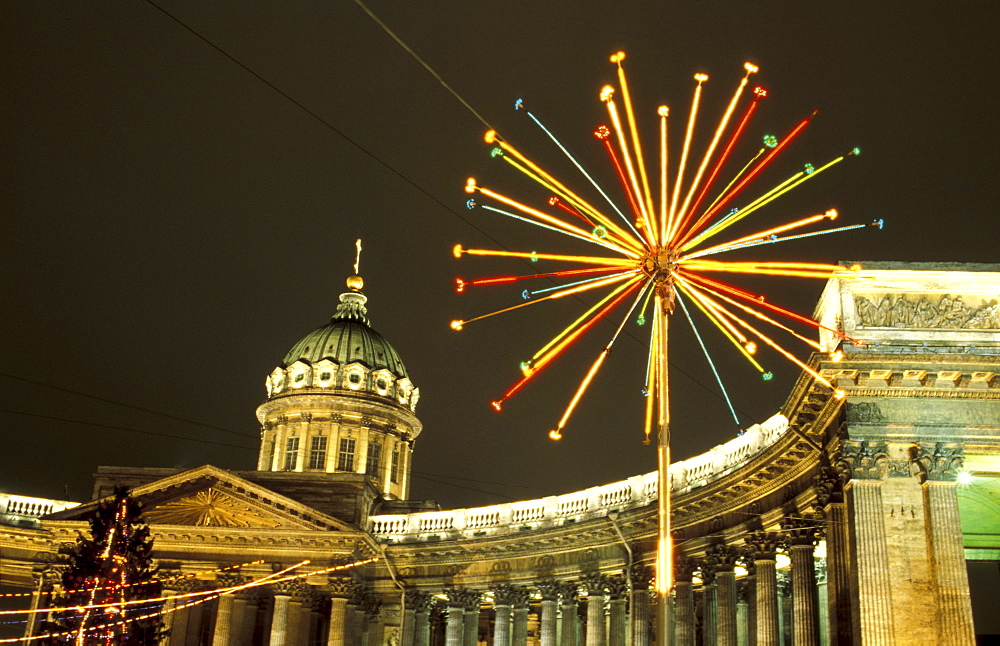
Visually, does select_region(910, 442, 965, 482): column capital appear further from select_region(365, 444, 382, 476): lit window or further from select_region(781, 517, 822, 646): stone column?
select_region(365, 444, 382, 476): lit window

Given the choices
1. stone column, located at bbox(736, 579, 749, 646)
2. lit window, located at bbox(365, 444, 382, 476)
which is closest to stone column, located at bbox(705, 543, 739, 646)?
stone column, located at bbox(736, 579, 749, 646)

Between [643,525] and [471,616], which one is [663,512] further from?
[471,616]

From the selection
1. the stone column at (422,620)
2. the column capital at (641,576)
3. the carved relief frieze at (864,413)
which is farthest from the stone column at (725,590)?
the stone column at (422,620)

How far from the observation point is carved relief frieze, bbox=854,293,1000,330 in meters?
25.4

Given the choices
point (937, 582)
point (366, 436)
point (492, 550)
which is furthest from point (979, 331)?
point (366, 436)

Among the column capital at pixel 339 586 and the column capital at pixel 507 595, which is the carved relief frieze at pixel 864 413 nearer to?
the column capital at pixel 507 595

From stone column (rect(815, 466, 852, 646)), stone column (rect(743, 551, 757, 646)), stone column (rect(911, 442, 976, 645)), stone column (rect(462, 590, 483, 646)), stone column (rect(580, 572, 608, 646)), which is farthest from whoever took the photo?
stone column (rect(462, 590, 483, 646))

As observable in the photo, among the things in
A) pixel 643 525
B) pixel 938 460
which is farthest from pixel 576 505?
pixel 938 460

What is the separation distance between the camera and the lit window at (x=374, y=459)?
69.7 meters

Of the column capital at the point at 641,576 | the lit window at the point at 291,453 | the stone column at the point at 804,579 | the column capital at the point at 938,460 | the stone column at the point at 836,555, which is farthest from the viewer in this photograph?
the lit window at the point at 291,453

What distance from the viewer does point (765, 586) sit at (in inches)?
1282

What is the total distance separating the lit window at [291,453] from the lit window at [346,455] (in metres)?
3.08

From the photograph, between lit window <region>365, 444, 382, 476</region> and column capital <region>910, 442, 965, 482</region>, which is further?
lit window <region>365, 444, 382, 476</region>

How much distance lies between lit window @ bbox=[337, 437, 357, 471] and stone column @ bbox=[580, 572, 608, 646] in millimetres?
29954
